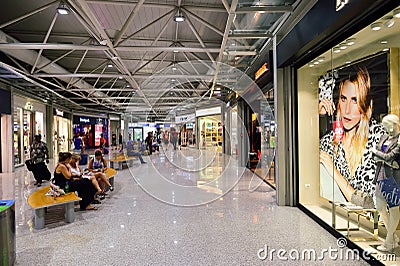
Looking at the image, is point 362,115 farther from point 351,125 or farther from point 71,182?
point 71,182

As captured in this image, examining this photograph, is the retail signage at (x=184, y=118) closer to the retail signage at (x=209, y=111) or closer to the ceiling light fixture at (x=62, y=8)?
the retail signage at (x=209, y=111)

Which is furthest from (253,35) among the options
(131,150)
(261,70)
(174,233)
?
(131,150)

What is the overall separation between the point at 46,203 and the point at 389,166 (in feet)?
14.5

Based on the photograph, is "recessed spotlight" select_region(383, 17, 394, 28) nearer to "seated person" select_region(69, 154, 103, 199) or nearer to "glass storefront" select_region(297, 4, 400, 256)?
"glass storefront" select_region(297, 4, 400, 256)

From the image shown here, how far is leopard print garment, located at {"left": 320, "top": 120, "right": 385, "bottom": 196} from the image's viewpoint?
3805 mm

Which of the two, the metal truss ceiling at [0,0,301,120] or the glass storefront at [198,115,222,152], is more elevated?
the metal truss ceiling at [0,0,301,120]

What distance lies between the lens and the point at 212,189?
7.63m

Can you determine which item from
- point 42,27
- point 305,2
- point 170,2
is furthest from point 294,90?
point 42,27

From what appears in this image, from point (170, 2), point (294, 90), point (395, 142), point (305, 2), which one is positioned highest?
point (170, 2)

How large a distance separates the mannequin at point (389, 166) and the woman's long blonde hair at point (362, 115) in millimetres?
783

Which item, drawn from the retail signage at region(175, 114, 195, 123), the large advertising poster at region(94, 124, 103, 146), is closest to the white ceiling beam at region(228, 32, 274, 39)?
the retail signage at region(175, 114, 195, 123)

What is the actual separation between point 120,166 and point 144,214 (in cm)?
762

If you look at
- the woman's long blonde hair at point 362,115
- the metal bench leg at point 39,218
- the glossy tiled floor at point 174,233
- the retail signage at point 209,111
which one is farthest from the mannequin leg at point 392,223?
the retail signage at point 209,111

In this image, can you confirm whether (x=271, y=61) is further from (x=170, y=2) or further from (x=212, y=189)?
(x=212, y=189)
